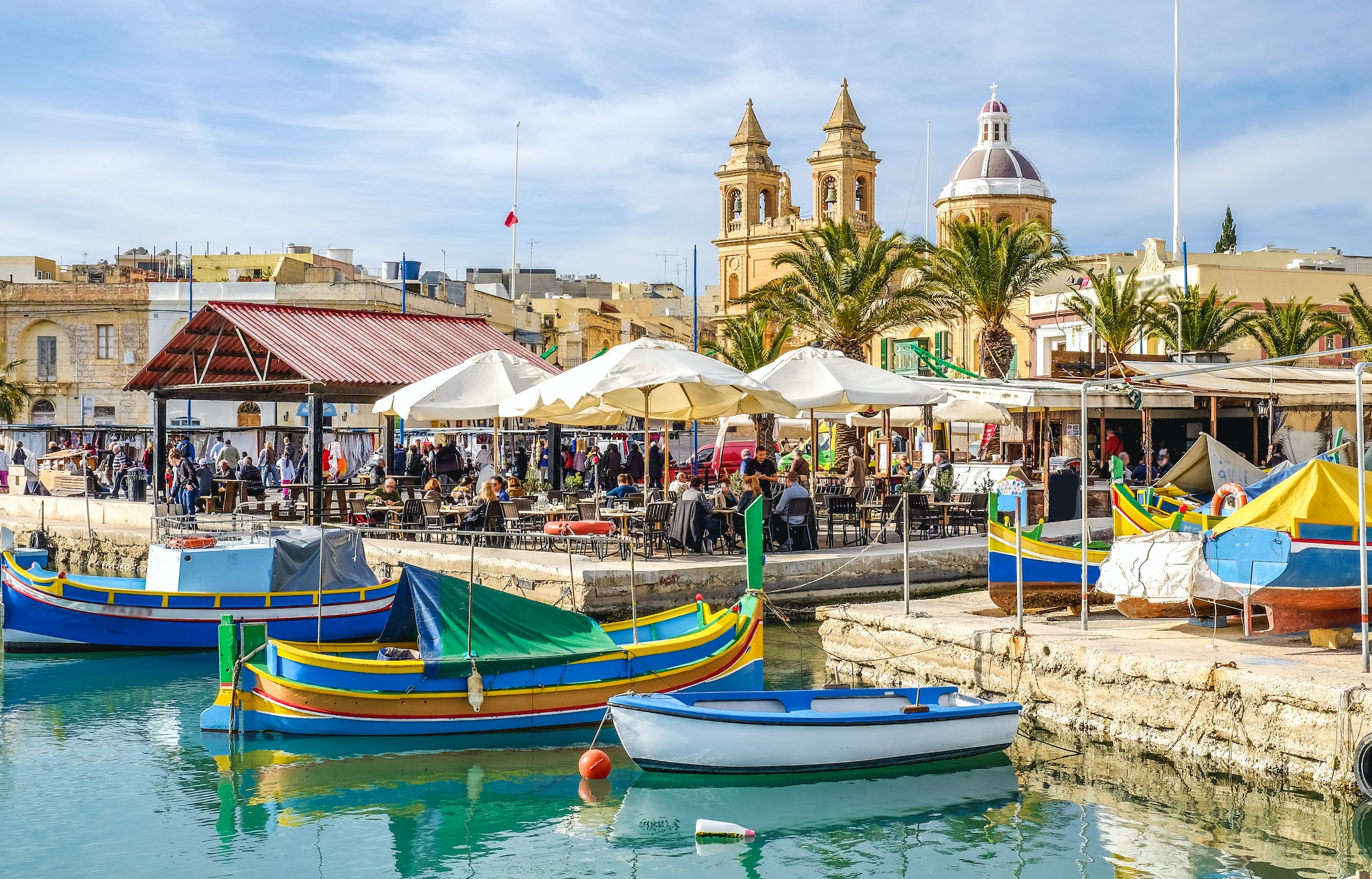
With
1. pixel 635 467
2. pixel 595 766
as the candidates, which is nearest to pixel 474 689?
pixel 595 766

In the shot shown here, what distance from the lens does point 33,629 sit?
708 inches

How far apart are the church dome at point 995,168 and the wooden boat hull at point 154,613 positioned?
59.3 m

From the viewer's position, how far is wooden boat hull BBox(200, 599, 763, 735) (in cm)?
1260

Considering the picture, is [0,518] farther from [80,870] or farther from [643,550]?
[80,870]

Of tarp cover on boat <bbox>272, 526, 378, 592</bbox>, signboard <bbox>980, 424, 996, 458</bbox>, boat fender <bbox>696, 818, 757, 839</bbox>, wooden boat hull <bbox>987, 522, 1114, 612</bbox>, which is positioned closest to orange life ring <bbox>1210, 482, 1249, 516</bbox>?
wooden boat hull <bbox>987, 522, 1114, 612</bbox>

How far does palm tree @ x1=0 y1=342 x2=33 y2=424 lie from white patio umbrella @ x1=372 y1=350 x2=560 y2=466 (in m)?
36.8

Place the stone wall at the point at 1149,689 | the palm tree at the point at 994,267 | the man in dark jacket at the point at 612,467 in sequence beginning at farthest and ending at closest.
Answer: the palm tree at the point at 994,267
the man in dark jacket at the point at 612,467
the stone wall at the point at 1149,689

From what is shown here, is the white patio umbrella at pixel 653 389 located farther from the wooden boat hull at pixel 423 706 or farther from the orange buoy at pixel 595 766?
the orange buoy at pixel 595 766

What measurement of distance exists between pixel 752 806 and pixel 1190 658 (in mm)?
4166

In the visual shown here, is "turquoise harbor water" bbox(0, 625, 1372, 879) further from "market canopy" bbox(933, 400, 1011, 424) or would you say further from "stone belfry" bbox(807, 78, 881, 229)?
"stone belfry" bbox(807, 78, 881, 229)

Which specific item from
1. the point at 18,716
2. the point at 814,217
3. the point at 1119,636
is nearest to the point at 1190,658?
the point at 1119,636

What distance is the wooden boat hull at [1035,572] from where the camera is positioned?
47.4 feet

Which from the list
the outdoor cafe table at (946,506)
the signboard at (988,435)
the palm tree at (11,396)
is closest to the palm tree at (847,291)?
the signboard at (988,435)

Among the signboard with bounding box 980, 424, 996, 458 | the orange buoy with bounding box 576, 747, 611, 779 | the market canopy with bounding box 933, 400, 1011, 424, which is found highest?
the market canopy with bounding box 933, 400, 1011, 424
